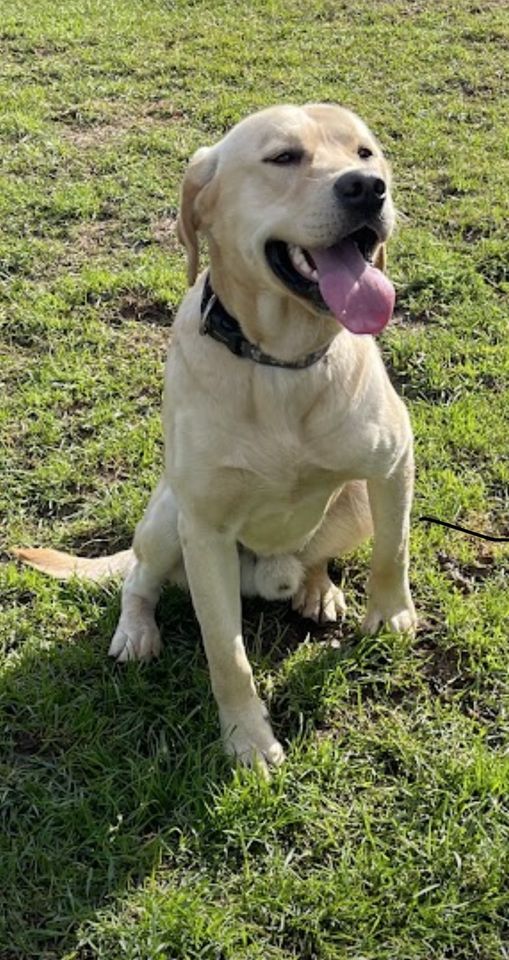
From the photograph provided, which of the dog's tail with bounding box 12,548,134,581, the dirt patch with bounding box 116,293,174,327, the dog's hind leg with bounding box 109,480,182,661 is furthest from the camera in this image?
the dirt patch with bounding box 116,293,174,327

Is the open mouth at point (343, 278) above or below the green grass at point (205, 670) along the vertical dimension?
above

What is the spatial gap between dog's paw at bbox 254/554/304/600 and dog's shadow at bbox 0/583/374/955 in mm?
149

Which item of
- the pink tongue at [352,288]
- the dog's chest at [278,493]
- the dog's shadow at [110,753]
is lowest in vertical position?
the dog's shadow at [110,753]

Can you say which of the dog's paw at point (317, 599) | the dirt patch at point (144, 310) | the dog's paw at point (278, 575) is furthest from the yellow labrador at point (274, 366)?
the dirt patch at point (144, 310)

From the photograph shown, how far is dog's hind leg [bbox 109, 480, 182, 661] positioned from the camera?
3137 millimetres

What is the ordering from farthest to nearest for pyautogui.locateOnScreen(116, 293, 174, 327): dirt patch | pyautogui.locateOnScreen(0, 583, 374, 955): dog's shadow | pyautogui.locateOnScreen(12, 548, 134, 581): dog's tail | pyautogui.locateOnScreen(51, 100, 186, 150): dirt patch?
pyautogui.locateOnScreen(51, 100, 186, 150): dirt patch, pyautogui.locateOnScreen(116, 293, 174, 327): dirt patch, pyautogui.locateOnScreen(12, 548, 134, 581): dog's tail, pyautogui.locateOnScreen(0, 583, 374, 955): dog's shadow

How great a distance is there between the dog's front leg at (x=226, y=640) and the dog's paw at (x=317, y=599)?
0.46m

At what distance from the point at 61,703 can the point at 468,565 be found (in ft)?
4.57

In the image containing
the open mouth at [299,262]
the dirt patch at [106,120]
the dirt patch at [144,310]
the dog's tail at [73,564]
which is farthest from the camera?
the dirt patch at [106,120]

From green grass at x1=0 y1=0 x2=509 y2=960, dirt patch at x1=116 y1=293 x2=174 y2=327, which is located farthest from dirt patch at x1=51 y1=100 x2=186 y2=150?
dirt patch at x1=116 y1=293 x2=174 y2=327

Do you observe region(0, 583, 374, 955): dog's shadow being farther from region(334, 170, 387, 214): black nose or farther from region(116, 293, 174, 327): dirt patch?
region(116, 293, 174, 327): dirt patch

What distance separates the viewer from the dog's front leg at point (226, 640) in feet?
9.13

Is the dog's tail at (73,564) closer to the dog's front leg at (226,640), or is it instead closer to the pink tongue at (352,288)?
the dog's front leg at (226,640)

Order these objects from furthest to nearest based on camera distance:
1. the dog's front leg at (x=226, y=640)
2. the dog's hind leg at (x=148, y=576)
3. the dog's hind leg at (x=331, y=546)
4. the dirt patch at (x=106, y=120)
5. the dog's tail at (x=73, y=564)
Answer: the dirt patch at (x=106, y=120) → the dog's tail at (x=73, y=564) → the dog's hind leg at (x=331, y=546) → the dog's hind leg at (x=148, y=576) → the dog's front leg at (x=226, y=640)
